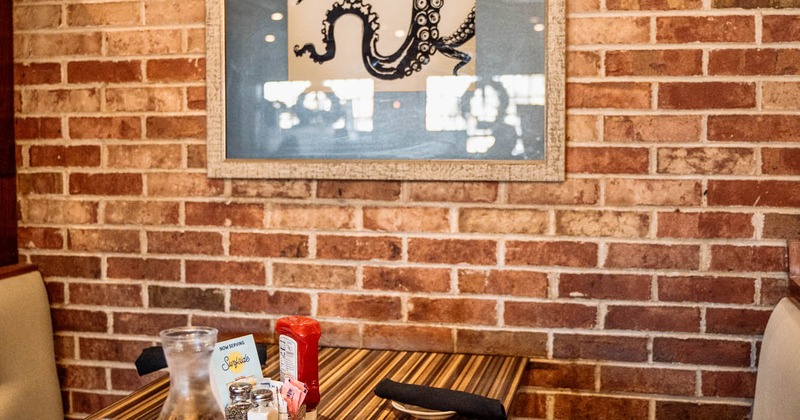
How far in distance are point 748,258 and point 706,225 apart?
0.14m

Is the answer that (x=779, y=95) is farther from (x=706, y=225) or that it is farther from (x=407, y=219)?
(x=407, y=219)

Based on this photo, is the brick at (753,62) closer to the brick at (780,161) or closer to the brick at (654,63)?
the brick at (654,63)

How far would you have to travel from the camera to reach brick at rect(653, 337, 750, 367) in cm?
188

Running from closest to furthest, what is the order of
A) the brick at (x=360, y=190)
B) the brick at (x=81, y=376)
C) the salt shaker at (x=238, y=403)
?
the salt shaker at (x=238, y=403) < the brick at (x=360, y=190) < the brick at (x=81, y=376)

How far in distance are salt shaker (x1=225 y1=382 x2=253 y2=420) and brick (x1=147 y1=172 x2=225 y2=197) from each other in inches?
37.8

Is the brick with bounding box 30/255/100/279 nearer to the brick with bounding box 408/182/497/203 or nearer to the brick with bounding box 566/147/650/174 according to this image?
the brick with bounding box 408/182/497/203

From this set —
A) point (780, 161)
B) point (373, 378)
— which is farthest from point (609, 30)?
point (373, 378)

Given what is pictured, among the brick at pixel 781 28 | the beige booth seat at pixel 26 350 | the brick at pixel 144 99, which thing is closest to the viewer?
the brick at pixel 781 28

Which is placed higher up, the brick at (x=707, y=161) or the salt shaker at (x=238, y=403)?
the brick at (x=707, y=161)

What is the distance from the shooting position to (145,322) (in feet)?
7.16

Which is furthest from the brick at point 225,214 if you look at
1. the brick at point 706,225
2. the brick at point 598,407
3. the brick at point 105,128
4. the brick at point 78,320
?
the brick at point 706,225

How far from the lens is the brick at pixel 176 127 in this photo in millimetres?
2109

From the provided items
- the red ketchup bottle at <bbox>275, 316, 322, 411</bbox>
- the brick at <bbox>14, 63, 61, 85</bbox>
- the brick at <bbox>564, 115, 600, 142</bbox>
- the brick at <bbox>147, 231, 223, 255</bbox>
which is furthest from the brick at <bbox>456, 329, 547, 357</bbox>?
→ the brick at <bbox>14, 63, 61, 85</bbox>

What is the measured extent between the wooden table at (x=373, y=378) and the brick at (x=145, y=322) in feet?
1.14
